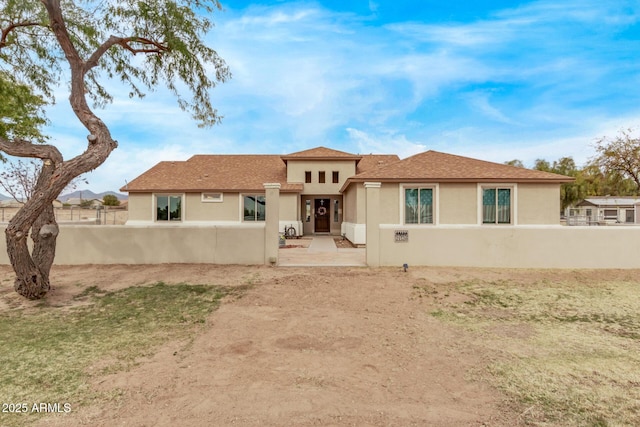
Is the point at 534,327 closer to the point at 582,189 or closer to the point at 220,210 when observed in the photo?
the point at 220,210

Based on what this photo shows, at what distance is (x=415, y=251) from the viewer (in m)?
9.84

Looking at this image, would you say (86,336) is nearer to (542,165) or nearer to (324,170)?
(324,170)

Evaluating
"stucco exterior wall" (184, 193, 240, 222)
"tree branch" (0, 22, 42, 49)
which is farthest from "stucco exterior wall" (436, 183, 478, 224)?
"tree branch" (0, 22, 42, 49)

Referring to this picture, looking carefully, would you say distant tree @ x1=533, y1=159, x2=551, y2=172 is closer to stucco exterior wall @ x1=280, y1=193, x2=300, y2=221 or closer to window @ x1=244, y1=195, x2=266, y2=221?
stucco exterior wall @ x1=280, y1=193, x2=300, y2=221

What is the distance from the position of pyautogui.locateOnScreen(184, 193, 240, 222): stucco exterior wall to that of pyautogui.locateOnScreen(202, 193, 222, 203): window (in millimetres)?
183

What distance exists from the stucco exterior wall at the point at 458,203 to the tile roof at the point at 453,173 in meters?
0.37

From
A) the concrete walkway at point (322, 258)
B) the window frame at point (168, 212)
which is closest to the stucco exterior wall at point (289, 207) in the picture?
the concrete walkway at point (322, 258)

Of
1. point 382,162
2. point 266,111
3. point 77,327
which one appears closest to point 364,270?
point 77,327

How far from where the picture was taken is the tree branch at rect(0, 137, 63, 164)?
6.27m

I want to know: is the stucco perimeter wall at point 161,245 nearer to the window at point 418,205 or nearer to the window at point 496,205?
the window at point 418,205

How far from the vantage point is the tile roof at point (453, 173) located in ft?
42.4

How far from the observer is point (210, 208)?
757 inches

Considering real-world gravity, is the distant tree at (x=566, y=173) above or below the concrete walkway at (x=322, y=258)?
above

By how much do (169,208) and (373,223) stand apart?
48.0 feet
